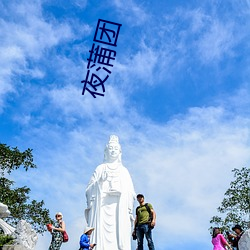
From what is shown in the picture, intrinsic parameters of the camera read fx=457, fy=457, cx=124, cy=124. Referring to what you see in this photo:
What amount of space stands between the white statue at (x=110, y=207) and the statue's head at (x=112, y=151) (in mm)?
277

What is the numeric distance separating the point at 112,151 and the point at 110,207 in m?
1.78

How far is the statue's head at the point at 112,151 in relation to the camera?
46.8 feet

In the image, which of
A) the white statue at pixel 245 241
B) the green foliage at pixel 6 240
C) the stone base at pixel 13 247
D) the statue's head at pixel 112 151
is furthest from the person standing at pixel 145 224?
the statue's head at pixel 112 151

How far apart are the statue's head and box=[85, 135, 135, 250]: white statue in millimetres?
277

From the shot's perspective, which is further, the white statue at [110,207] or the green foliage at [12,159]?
the green foliage at [12,159]

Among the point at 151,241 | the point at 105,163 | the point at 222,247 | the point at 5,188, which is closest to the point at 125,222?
the point at 105,163

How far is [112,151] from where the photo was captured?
14281 millimetres

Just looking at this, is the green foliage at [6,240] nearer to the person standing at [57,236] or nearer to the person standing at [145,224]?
the person standing at [57,236]

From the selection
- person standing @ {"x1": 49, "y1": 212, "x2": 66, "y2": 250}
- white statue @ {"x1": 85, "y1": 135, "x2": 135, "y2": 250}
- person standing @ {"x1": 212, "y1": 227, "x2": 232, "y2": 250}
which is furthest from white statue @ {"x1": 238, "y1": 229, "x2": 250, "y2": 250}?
white statue @ {"x1": 85, "y1": 135, "x2": 135, "y2": 250}

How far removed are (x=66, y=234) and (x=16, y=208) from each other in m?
10.9

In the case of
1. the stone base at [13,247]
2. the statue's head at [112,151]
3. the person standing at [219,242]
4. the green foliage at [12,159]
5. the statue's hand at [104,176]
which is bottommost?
the stone base at [13,247]

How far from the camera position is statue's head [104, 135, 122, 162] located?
1427 cm

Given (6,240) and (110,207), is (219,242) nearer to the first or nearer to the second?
(110,207)

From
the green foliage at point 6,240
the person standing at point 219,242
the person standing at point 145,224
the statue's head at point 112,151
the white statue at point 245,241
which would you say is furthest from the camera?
the statue's head at point 112,151
